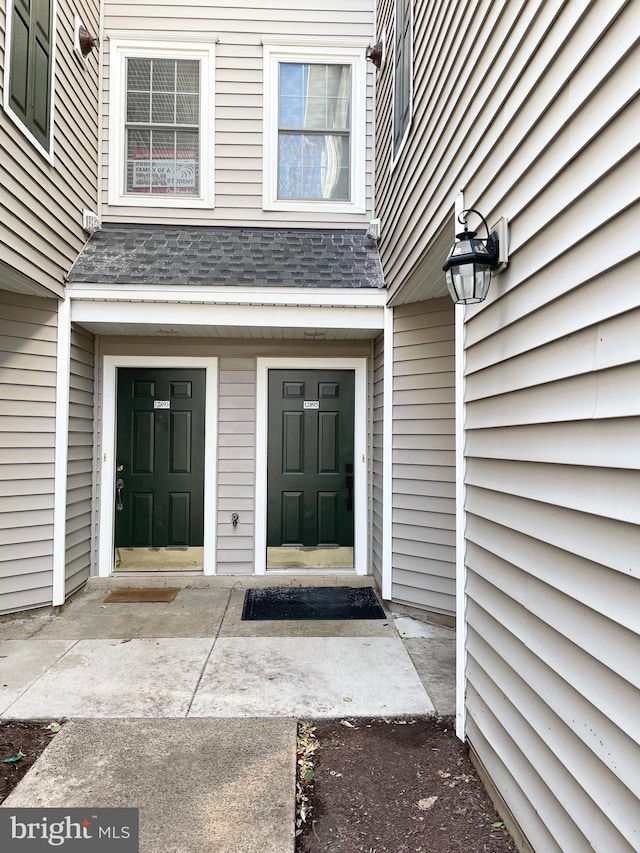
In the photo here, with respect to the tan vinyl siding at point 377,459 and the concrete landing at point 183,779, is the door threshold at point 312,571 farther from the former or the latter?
the concrete landing at point 183,779

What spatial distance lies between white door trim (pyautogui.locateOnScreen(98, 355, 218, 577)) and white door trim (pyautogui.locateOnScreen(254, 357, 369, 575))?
1.27ft

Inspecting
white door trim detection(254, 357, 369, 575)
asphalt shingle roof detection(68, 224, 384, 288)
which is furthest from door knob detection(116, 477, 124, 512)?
asphalt shingle roof detection(68, 224, 384, 288)

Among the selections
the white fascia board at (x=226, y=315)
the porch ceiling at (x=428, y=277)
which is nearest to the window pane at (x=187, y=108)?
the white fascia board at (x=226, y=315)

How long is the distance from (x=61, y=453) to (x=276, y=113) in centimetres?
346

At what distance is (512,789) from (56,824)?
5.32 feet

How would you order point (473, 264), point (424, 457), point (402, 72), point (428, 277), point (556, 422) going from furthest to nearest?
point (424, 457) → point (402, 72) → point (428, 277) → point (473, 264) → point (556, 422)

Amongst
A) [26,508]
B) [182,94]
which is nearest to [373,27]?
[182,94]

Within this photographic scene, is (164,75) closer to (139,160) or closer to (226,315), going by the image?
(139,160)

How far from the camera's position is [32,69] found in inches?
140

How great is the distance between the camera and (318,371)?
4.98 metres

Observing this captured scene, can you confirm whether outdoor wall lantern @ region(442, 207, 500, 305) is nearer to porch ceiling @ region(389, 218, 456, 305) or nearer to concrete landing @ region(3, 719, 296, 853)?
porch ceiling @ region(389, 218, 456, 305)

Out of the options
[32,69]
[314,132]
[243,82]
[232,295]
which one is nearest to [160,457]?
[232,295]

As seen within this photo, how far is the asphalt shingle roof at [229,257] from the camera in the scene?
4230 millimetres

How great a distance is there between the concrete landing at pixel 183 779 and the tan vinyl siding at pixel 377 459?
2.08 m
